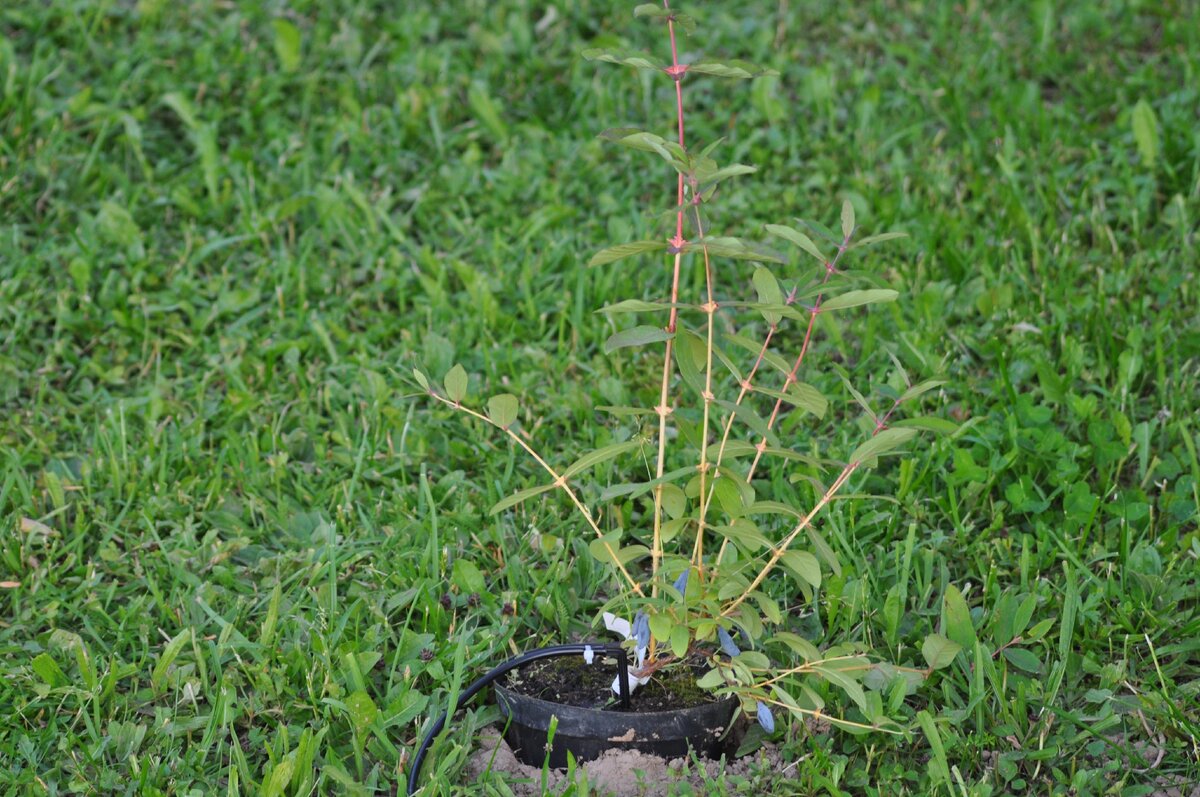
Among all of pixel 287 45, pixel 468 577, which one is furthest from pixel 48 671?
pixel 287 45

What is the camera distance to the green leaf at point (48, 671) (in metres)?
A: 2.37

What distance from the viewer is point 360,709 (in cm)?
225

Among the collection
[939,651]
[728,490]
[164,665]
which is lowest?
[164,665]

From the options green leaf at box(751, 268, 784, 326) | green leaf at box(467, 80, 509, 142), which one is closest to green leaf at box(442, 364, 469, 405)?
green leaf at box(751, 268, 784, 326)

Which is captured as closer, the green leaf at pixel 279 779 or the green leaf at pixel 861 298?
the green leaf at pixel 861 298

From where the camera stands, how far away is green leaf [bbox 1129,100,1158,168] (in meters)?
3.87

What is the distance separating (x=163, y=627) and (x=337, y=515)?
42 centimetres

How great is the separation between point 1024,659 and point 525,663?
0.90 meters

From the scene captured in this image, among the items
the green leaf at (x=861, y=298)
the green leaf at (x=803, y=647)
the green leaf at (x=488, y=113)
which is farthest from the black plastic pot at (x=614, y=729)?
the green leaf at (x=488, y=113)

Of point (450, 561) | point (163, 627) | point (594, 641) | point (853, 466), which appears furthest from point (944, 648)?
point (163, 627)

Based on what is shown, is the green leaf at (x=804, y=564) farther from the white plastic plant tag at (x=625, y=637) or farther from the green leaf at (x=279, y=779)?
the green leaf at (x=279, y=779)

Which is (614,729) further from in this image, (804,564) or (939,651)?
(939,651)

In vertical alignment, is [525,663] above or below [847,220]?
below

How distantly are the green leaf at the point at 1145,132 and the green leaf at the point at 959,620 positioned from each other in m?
2.01
